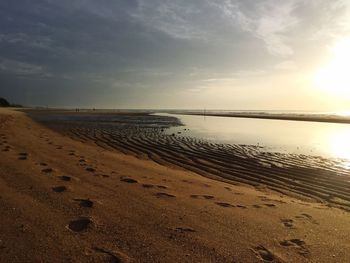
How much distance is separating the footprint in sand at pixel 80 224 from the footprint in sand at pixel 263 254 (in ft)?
8.42

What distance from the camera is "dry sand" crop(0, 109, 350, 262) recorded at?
3932 millimetres

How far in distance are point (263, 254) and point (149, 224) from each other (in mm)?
1818

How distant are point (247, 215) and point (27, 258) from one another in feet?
12.7

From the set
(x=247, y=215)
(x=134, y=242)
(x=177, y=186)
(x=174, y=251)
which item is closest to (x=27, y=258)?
(x=134, y=242)

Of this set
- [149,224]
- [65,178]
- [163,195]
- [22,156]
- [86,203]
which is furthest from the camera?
[22,156]

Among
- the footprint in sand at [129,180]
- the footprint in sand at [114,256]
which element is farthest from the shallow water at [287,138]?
the footprint in sand at [114,256]

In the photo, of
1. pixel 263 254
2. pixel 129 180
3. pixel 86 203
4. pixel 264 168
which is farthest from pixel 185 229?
pixel 264 168

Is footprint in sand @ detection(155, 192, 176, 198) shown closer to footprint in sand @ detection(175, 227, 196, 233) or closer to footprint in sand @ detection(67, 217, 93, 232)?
footprint in sand @ detection(175, 227, 196, 233)

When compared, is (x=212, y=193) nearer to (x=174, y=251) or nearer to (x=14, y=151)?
(x=174, y=251)

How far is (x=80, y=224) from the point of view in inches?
184

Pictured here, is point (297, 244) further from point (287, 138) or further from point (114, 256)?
point (287, 138)

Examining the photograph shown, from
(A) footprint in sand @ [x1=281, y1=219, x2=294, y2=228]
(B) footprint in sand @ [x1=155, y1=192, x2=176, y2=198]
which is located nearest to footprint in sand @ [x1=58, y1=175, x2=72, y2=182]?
(B) footprint in sand @ [x1=155, y1=192, x2=176, y2=198]

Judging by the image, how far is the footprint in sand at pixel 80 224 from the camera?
14.8 ft

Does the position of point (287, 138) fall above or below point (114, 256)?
below
